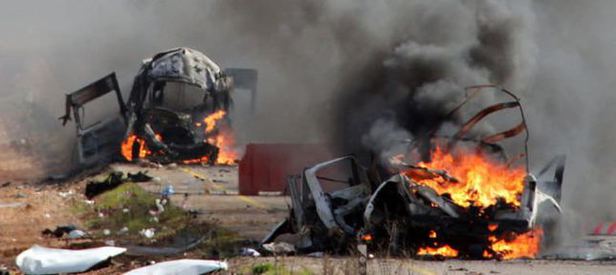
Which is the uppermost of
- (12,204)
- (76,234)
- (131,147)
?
(131,147)

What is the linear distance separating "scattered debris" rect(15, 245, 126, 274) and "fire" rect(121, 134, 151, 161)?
17805 mm

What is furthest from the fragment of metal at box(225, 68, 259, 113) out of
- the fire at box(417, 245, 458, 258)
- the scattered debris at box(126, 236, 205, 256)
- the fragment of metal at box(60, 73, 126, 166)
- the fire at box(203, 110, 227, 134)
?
the fire at box(417, 245, 458, 258)

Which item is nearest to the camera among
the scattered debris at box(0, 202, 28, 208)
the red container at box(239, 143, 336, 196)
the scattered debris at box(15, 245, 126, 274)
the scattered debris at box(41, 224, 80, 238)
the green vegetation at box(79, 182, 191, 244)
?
the scattered debris at box(15, 245, 126, 274)

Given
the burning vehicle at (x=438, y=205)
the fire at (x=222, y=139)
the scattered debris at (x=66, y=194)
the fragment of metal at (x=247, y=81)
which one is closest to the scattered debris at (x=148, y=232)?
the burning vehicle at (x=438, y=205)

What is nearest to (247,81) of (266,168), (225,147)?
(225,147)

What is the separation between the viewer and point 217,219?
16.0 meters

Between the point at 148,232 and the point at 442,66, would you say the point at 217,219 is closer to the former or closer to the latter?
the point at 148,232

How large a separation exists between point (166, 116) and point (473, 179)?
17311mm

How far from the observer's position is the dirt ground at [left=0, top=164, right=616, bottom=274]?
33.6 ft

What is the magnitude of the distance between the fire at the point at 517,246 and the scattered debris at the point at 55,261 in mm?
4799

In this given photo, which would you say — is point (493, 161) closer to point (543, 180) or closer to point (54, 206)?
point (543, 180)

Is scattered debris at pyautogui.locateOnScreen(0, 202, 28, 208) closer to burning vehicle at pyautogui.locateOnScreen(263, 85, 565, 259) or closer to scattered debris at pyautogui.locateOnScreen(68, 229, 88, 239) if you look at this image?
scattered debris at pyautogui.locateOnScreen(68, 229, 88, 239)

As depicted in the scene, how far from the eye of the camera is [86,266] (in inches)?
400

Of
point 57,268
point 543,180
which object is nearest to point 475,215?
point 543,180
